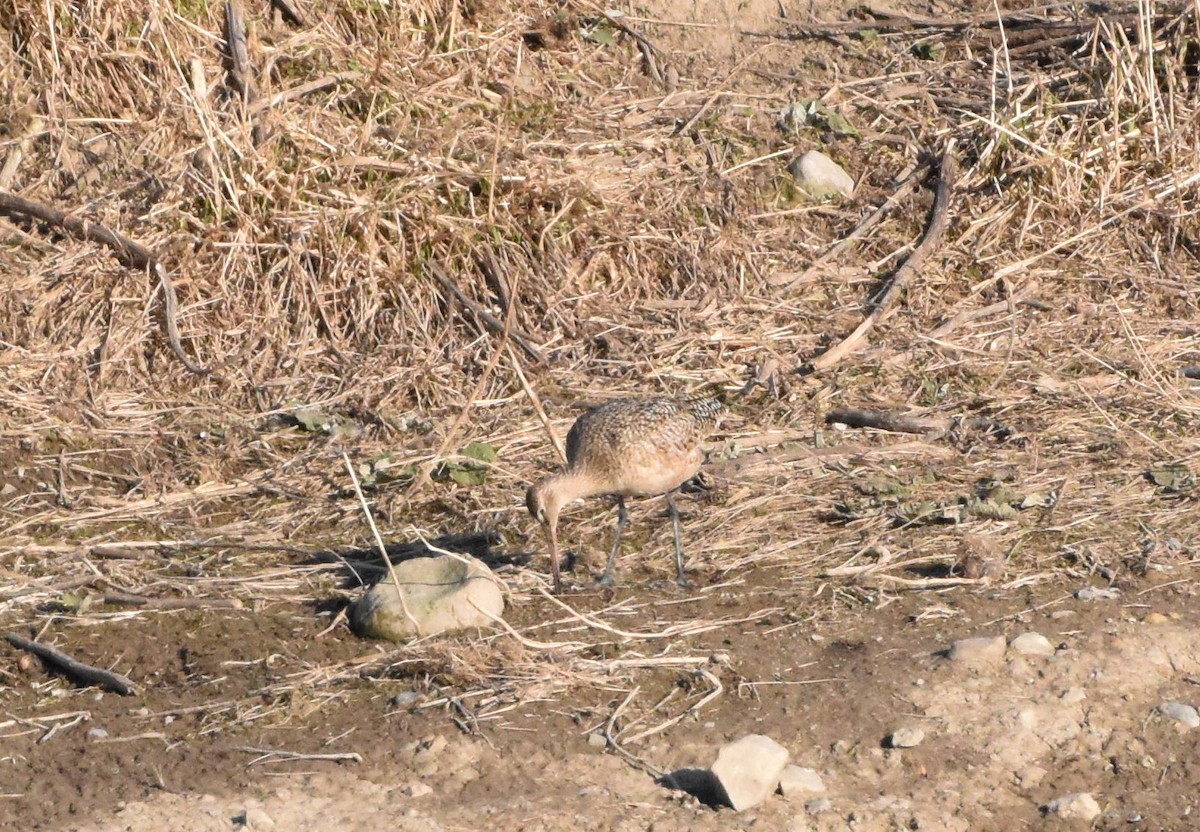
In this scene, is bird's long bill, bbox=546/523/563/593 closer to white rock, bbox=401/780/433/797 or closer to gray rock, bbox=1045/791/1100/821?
white rock, bbox=401/780/433/797

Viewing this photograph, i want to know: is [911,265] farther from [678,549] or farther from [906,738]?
[906,738]

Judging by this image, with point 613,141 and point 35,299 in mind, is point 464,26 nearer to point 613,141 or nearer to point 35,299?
point 613,141

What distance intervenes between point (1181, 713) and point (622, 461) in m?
2.40

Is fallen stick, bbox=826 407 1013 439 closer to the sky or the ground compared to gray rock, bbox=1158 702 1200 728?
closer to the ground

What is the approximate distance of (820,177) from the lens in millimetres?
10570

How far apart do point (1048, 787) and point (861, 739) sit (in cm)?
65

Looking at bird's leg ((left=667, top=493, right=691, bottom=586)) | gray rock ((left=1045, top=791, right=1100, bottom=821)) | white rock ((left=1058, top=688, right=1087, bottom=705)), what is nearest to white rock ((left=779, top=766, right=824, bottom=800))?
gray rock ((left=1045, top=791, right=1100, bottom=821))

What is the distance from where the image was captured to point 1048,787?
5.54 m

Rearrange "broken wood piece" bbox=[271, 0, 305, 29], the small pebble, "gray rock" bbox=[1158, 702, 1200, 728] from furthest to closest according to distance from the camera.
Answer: "broken wood piece" bbox=[271, 0, 305, 29], the small pebble, "gray rock" bbox=[1158, 702, 1200, 728]

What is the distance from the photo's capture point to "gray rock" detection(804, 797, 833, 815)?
5293mm

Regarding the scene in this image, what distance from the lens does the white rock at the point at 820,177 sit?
1056 cm

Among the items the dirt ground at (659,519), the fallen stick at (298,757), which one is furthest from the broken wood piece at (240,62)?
the fallen stick at (298,757)

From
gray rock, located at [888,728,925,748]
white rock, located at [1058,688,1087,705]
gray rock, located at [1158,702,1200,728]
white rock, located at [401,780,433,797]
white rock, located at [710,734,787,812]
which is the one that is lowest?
gray rock, located at [1158,702,1200,728]

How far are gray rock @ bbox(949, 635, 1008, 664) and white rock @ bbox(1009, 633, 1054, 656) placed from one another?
0.17ft
